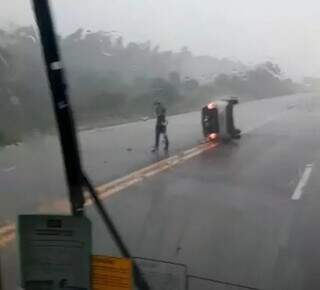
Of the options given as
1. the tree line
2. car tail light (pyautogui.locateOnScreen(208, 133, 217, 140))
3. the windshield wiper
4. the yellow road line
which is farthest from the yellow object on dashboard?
car tail light (pyautogui.locateOnScreen(208, 133, 217, 140))

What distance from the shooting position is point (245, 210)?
7.22 ft

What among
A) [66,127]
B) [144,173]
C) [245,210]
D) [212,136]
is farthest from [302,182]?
[66,127]

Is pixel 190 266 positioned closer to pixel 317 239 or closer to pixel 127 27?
pixel 317 239

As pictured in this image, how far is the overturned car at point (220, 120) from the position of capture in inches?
90.4

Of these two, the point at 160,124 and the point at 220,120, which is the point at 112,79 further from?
the point at 220,120

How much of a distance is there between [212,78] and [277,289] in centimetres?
77

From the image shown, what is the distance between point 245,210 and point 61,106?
0.78 meters

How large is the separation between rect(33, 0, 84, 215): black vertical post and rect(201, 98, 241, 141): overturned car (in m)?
0.63

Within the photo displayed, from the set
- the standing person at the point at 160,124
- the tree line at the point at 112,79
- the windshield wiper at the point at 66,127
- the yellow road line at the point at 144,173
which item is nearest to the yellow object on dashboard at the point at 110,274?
the windshield wiper at the point at 66,127

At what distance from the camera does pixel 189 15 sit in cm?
207

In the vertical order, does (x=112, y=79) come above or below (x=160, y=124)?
above

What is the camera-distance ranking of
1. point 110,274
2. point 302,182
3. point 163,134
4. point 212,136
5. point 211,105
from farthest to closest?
point 212,136 < point 163,134 < point 211,105 < point 302,182 < point 110,274

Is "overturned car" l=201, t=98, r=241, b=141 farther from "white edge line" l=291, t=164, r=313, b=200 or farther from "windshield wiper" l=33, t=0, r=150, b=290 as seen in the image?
"windshield wiper" l=33, t=0, r=150, b=290

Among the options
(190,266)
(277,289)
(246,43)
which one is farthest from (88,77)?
(277,289)
